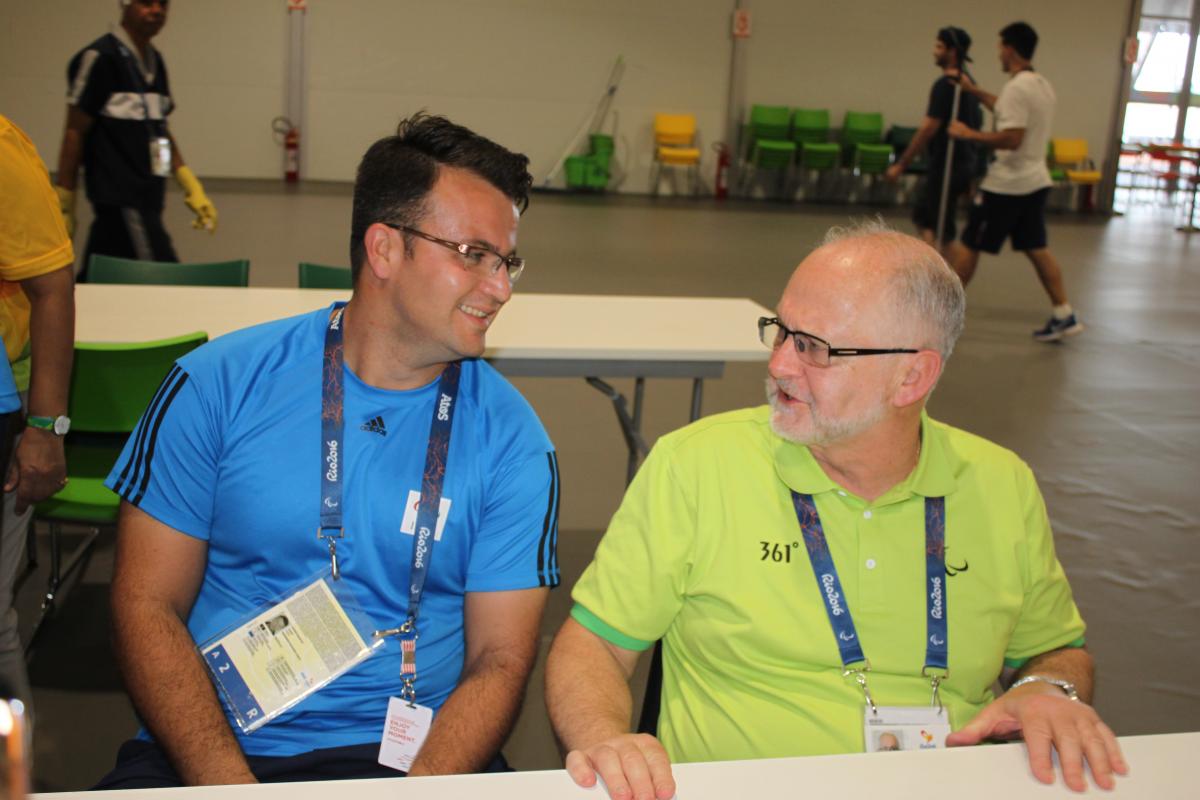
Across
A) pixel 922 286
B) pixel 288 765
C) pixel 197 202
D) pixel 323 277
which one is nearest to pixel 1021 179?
pixel 323 277

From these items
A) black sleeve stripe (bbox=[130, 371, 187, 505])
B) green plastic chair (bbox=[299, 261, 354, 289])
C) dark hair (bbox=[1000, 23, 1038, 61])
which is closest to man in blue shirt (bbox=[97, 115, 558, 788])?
black sleeve stripe (bbox=[130, 371, 187, 505])

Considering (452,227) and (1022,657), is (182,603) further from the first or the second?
(1022,657)

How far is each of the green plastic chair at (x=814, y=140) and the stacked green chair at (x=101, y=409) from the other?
11.0m

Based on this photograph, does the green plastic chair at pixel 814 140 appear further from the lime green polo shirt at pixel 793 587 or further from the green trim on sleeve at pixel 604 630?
the green trim on sleeve at pixel 604 630

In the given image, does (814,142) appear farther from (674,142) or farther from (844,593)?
(844,593)

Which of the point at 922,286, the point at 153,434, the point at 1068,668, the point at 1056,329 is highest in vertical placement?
the point at 922,286

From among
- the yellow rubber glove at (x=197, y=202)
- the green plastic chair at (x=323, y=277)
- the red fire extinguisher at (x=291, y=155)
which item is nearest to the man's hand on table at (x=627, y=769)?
the green plastic chair at (x=323, y=277)

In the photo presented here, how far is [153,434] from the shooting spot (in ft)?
5.65

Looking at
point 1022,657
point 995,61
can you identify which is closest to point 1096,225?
point 995,61

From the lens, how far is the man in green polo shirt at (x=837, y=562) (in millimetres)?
1572

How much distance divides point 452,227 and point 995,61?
526 inches

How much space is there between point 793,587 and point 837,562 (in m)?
0.08

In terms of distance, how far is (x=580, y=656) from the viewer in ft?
5.17

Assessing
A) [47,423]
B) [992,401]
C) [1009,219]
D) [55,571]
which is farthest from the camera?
[1009,219]
